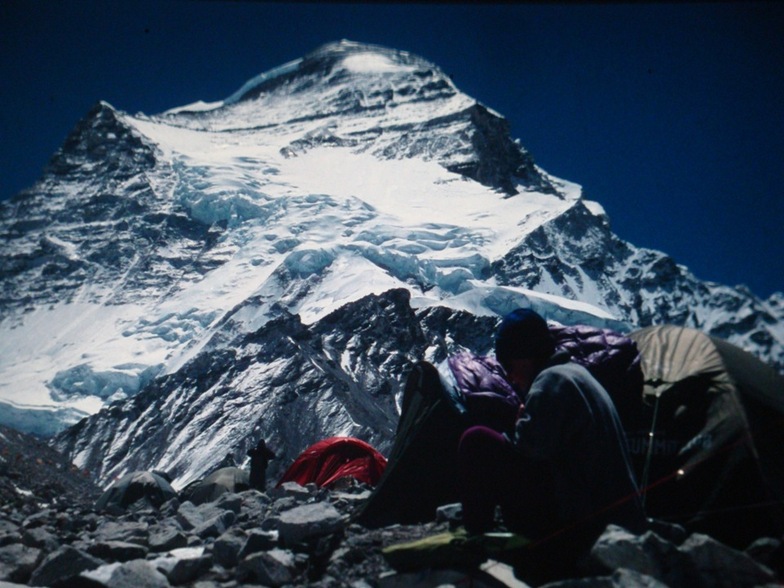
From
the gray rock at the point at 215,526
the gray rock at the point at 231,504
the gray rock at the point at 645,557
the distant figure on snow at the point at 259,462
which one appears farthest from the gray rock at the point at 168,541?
the distant figure on snow at the point at 259,462

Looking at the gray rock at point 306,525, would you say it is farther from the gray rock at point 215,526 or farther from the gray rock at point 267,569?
the gray rock at point 215,526

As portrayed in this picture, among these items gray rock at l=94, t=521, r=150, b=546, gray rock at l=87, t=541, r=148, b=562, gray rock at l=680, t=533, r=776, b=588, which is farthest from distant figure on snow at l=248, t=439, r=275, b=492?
gray rock at l=680, t=533, r=776, b=588

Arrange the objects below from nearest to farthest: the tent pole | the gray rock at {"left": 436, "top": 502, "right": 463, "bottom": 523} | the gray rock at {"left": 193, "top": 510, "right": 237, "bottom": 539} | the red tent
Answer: the tent pole → the gray rock at {"left": 436, "top": 502, "right": 463, "bottom": 523} → the gray rock at {"left": 193, "top": 510, "right": 237, "bottom": 539} → the red tent

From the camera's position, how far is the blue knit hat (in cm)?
421

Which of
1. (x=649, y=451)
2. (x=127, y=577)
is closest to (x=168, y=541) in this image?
(x=127, y=577)

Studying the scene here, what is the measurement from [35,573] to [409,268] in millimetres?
88721

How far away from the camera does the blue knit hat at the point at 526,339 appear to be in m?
4.21

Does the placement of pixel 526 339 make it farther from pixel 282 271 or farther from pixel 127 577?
pixel 282 271

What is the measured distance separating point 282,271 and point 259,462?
265 feet

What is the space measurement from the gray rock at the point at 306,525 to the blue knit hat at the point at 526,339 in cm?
171

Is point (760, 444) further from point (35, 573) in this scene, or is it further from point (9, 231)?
point (9, 231)

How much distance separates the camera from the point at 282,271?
90562 mm

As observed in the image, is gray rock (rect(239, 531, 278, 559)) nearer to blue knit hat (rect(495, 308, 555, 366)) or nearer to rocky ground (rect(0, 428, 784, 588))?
rocky ground (rect(0, 428, 784, 588))

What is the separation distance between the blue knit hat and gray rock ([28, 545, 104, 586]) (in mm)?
3146
